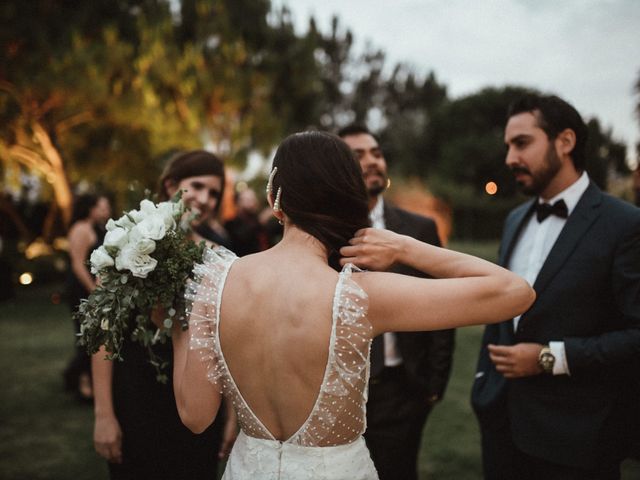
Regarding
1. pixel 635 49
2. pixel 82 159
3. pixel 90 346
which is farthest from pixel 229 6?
pixel 90 346

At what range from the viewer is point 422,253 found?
5.83 feet

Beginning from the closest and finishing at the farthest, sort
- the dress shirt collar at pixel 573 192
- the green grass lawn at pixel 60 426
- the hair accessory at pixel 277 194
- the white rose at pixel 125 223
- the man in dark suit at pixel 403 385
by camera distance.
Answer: the hair accessory at pixel 277 194 → the white rose at pixel 125 223 → the dress shirt collar at pixel 573 192 → the man in dark suit at pixel 403 385 → the green grass lawn at pixel 60 426

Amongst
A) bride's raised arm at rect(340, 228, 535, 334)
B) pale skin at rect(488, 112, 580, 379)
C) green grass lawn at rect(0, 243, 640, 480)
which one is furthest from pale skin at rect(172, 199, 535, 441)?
green grass lawn at rect(0, 243, 640, 480)

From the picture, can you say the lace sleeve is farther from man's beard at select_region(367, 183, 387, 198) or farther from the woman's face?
man's beard at select_region(367, 183, 387, 198)

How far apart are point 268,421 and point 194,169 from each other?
1.65 m

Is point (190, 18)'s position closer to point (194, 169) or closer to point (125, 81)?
point (125, 81)

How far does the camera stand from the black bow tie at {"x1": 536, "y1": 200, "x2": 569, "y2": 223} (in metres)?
2.83

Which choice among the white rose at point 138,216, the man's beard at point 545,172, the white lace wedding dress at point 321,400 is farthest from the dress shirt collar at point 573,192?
the white rose at point 138,216

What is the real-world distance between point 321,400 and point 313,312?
30 centimetres

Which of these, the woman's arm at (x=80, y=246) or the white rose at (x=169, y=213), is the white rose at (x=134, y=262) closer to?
the white rose at (x=169, y=213)

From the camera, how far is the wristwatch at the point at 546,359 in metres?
2.54

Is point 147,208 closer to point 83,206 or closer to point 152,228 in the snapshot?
point 152,228

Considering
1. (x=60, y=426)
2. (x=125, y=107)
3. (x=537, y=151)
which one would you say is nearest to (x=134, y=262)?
(x=537, y=151)

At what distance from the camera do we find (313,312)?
1.66 meters
